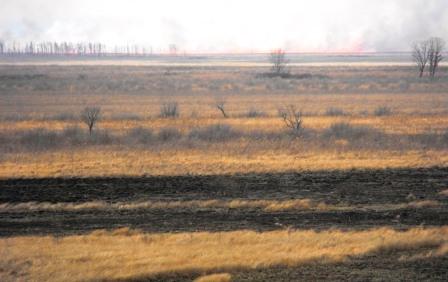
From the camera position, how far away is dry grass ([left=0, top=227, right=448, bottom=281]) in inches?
352

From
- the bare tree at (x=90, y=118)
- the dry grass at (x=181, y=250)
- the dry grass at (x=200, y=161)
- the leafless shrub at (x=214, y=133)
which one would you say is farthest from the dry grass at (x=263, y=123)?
the dry grass at (x=181, y=250)

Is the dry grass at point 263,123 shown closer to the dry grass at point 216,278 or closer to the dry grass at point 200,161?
the dry grass at point 200,161

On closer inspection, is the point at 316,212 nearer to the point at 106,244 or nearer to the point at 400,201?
the point at 400,201

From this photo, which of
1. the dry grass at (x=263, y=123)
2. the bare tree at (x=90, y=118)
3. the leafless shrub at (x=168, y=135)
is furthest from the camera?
the dry grass at (x=263, y=123)

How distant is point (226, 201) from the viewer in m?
14.3

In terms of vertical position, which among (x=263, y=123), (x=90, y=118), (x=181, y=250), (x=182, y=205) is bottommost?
(x=263, y=123)

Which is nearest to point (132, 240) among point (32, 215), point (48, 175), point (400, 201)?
point (32, 215)

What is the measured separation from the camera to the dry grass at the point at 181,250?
8930 mm

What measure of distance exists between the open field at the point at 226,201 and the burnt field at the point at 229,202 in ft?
0.14

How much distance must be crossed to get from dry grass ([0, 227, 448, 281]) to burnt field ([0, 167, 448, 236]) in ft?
2.53

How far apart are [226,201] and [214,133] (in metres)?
12.3

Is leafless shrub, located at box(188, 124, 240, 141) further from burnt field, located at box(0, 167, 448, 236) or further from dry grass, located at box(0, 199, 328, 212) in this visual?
dry grass, located at box(0, 199, 328, 212)

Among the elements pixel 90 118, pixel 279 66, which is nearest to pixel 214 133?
pixel 90 118

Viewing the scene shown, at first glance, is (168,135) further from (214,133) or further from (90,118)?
(90,118)
